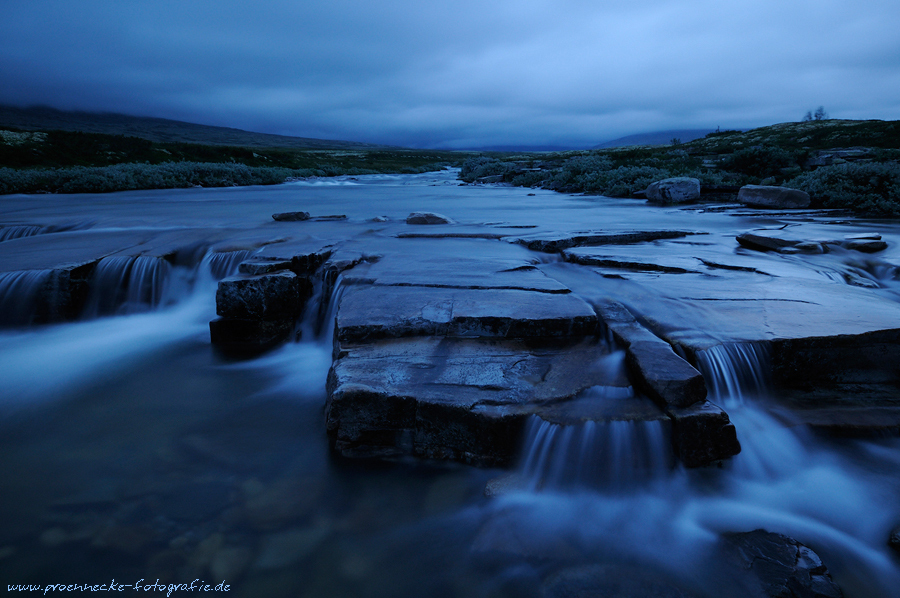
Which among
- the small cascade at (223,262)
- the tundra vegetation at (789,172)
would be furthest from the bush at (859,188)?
the small cascade at (223,262)

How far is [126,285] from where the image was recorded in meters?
6.00

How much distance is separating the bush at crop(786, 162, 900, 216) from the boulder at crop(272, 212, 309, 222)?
41.2 ft

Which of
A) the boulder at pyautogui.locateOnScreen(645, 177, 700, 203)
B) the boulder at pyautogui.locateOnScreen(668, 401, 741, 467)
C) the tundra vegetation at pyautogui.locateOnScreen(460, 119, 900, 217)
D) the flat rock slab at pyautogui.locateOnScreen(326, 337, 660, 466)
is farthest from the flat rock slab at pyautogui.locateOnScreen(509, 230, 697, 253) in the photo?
the boulder at pyautogui.locateOnScreen(645, 177, 700, 203)

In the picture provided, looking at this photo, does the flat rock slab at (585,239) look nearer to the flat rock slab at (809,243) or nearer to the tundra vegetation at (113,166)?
the flat rock slab at (809,243)

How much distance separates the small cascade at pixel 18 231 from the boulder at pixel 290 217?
4233mm

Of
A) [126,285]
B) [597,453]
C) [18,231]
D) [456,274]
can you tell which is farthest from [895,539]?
[18,231]

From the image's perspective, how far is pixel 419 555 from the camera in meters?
2.52

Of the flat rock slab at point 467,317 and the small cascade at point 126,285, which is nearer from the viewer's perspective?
the flat rock slab at point 467,317

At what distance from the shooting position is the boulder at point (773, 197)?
1186 cm

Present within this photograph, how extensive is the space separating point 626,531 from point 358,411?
5.50ft

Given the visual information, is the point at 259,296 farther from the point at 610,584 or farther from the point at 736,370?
the point at 736,370

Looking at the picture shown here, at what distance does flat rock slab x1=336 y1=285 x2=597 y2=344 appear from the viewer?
3608 millimetres

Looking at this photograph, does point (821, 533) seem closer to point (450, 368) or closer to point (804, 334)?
point (804, 334)

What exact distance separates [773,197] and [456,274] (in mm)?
11353
